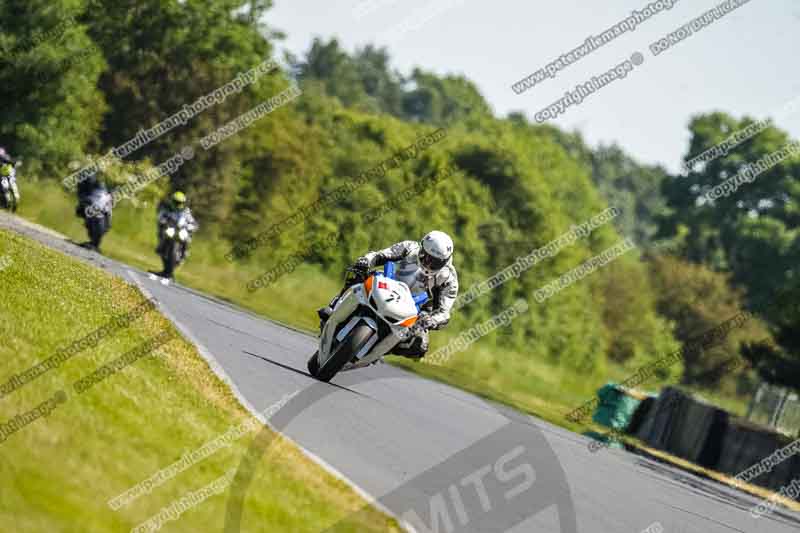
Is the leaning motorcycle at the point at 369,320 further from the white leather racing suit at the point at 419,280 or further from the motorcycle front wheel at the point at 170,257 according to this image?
the motorcycle front wheel at the point at 170,257

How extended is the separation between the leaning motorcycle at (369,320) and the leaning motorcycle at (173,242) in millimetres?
12477

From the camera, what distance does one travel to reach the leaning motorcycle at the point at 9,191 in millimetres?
28297

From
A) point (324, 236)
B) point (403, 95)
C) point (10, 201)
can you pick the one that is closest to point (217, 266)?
point (10, 201)

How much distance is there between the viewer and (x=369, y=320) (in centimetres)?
1223

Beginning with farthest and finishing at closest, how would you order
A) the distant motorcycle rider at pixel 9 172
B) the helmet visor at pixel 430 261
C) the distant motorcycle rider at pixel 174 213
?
the distant motorcycle rider at pixel 9 172, the distant motorcycle rider at pixel 174 213, the helmet visor at pixel 430 261

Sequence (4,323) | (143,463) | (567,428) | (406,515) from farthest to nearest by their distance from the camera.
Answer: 1. (567,428)
2. (4,323)
3. (406,515)
4. (143,463)

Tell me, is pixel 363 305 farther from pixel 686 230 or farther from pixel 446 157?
pixel 686 230

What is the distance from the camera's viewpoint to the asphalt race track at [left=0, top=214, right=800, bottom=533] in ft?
29.7

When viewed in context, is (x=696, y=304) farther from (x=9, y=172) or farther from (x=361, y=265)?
(x=361, y=265)

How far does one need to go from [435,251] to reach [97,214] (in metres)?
15.1

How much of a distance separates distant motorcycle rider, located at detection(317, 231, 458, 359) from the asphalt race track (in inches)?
31.1

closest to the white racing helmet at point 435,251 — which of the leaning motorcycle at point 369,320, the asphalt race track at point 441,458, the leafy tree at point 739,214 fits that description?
the leaning motorcycle at point 369,320

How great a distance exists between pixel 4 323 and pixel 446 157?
51211 millimetres

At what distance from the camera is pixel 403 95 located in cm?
14888
